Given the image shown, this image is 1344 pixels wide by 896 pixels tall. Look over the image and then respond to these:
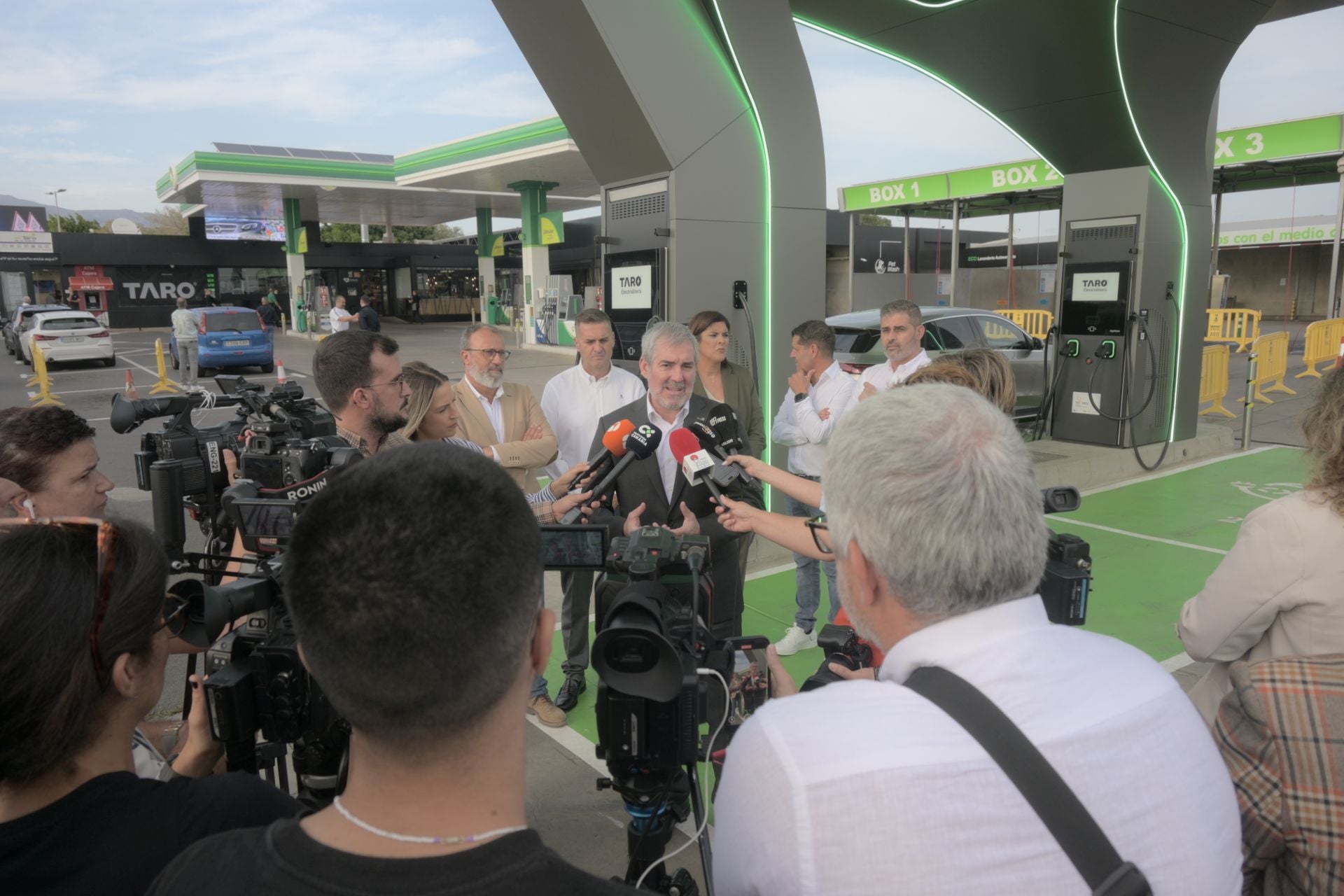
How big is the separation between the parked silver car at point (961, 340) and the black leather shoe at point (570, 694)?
430 centimetres

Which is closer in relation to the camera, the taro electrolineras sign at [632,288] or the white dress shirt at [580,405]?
the white dress shirt at [580,405]

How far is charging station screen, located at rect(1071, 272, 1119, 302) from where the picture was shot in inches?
342

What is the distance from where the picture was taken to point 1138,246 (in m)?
8.47

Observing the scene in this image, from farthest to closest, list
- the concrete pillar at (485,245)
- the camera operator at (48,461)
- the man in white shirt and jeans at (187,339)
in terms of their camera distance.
A: the concrete pillar at (485,245) → the man in white shirt and jeans at (187,339) → the camera operator at (48,461)

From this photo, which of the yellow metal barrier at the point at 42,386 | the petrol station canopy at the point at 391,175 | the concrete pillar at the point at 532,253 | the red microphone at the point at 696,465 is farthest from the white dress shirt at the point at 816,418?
the concrete pillar at the point at 532,253

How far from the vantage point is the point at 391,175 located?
29484 mm

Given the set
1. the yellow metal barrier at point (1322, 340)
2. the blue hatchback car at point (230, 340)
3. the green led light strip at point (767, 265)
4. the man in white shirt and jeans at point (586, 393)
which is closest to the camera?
the man in white shirt and jeans at point (586, 393)

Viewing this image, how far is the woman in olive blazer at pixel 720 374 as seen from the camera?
480cm

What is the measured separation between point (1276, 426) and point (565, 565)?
1307 centimetres

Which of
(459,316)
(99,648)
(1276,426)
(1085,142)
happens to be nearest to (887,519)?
(99,648)

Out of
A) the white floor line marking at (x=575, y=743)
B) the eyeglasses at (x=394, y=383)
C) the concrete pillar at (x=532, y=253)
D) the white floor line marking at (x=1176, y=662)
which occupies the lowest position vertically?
the white floor line marking at (x=575, y=743)

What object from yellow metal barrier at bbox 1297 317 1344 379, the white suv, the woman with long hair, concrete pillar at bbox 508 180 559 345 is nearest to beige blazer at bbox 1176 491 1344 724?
the woman with long hair

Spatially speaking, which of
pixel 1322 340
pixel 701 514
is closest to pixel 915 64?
pixel 701 514

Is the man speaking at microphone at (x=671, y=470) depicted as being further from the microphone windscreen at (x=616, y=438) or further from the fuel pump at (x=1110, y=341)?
the fuel pump at (x=1110, y=341)
